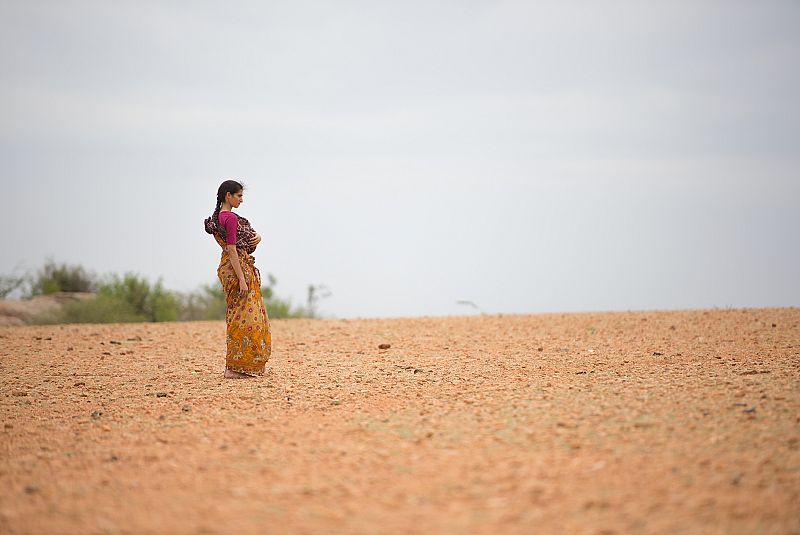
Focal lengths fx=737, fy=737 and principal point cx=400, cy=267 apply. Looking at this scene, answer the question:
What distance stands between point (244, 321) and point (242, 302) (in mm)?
233

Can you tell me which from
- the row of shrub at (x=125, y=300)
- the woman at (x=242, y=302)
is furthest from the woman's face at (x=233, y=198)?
the row of shrub at (x=125, y=300)

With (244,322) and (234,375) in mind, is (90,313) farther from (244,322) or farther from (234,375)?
(244,322)

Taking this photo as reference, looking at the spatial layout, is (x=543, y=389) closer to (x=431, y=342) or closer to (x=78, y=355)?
(x=431, y=342)

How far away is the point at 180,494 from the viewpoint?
4.53 m

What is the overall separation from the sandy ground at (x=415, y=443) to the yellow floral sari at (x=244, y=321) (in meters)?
0.33

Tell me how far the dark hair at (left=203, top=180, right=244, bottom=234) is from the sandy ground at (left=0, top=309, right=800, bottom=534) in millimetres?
1851

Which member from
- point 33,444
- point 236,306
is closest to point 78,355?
point 236,306

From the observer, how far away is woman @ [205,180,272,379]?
877 centimetres

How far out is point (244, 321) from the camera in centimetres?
883

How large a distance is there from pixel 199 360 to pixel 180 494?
6.34 m

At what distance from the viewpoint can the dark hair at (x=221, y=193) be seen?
8.58 m

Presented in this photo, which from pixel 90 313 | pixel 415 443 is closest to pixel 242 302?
pixel 415 443

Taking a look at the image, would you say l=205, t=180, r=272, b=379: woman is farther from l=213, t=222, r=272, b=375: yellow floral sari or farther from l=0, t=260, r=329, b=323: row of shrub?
l=0, t=260, r=329, b=323: row of shrub

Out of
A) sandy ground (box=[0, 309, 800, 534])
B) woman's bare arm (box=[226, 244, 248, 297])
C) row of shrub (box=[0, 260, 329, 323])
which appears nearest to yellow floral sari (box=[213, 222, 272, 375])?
woman's bare arm (box=[226, 244, 248, 297])
